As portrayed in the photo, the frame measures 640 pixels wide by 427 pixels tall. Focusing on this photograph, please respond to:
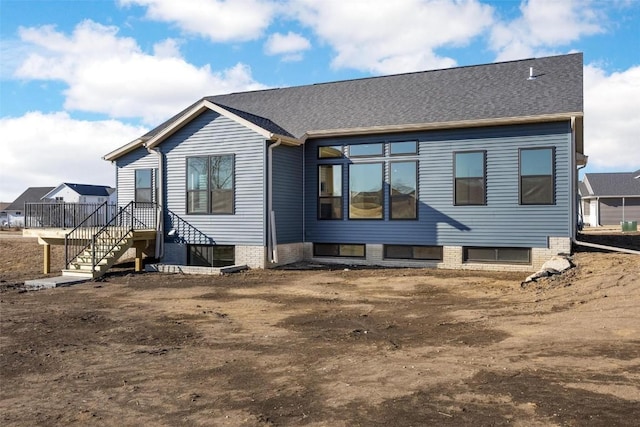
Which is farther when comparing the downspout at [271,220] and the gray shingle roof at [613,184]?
the gray shingle roof at [613,184]

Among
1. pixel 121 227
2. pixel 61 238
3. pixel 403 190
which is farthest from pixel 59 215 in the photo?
pixel 403 190

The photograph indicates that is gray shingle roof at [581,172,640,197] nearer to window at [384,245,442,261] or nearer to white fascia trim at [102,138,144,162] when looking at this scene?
Result: window at [384,245,442,261]

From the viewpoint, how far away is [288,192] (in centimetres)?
1738

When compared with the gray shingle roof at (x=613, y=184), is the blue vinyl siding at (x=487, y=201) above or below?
below

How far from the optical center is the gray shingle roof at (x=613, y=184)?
44.6 metres

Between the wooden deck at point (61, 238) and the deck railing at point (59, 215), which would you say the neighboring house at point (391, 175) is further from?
the deck railing at point (59, 215)

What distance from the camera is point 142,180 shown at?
1944 centimetres

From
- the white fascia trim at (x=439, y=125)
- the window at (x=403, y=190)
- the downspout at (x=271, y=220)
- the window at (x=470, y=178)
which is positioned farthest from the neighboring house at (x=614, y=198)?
the downspout at (x=271, y=220)

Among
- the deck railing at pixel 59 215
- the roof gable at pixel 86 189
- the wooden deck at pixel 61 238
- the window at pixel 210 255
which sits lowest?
the window at pixel 210 255

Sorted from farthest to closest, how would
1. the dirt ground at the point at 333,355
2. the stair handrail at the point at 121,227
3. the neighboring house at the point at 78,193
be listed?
the neighboring house at the point at 78,193 < the stair handrail at the point at 121,227 < the dirt ground at the point at 333,355

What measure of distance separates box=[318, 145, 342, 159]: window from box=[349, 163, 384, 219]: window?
66cm

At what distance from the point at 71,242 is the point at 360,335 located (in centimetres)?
1427

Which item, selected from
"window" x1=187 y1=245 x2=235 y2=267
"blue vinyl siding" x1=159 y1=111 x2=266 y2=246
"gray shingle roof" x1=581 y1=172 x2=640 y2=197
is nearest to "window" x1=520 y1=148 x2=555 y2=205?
"blue vinyl siding" x1=159 y1=111 x2=266 y2=246

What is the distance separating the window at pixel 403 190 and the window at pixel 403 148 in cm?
36
